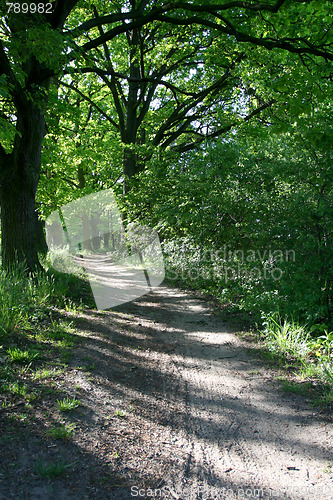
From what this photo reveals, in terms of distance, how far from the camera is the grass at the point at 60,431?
296cm

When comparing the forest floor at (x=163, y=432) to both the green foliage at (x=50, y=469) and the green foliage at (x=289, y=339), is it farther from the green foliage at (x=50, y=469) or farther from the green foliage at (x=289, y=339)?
the green foliage at (x=289, y=339)

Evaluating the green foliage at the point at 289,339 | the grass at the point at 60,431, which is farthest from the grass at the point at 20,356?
the green foliage at the point at 289,339

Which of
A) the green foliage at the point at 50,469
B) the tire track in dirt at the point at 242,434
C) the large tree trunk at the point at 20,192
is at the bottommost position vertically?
the tire track in dirt at the point at 242,434

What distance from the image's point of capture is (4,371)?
3.76 metres

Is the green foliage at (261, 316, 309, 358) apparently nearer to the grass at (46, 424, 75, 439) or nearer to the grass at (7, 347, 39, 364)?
the grass at (46, 424, 75, 439)

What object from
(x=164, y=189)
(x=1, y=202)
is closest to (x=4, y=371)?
(x=1, y=202)

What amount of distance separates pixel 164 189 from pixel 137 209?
196 centimetres

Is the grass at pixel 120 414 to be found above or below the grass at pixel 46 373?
below

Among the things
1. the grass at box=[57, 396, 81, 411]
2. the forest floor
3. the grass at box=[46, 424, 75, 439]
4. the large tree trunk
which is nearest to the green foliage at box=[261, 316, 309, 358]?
the forest floor

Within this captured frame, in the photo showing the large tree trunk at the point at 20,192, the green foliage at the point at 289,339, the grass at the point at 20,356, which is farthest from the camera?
the large tree trunk at the point at 20,192

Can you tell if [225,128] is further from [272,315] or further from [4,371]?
[4,371]

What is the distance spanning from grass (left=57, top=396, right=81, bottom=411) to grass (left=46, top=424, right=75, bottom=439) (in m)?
0.23

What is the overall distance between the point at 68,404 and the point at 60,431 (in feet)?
1.33

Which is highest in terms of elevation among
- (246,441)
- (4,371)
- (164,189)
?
(164,189)
